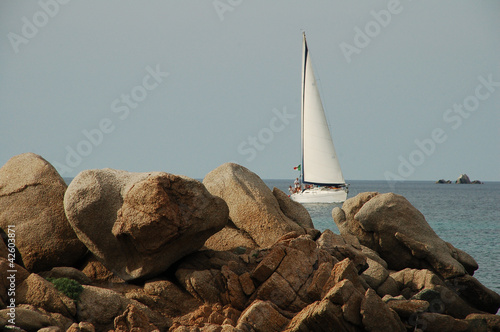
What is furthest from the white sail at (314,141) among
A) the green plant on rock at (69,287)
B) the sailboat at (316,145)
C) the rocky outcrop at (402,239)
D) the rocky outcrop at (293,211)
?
the green plant on rock at (69,287)

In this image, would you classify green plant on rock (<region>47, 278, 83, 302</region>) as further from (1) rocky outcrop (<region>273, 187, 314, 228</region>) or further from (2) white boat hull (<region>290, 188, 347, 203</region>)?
(2) white boat hull (<region>290, 188, 347, 203</region>)

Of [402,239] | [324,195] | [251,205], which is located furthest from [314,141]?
[251,205]

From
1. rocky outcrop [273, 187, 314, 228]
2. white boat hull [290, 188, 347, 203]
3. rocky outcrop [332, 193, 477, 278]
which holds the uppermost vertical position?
rocky outcrop [273, 187, 314, 228]

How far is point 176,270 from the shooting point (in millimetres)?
16516

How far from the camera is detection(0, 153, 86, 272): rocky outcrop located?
17.0 meters

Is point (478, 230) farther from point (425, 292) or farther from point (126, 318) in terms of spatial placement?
point (126, 318)

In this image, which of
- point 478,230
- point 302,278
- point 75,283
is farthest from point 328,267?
point 478,230

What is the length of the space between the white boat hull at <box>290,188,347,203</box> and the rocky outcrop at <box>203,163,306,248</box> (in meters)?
56.1

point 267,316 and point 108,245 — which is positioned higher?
point 108,245

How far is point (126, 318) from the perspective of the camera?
13.7m

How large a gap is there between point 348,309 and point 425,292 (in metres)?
5.19

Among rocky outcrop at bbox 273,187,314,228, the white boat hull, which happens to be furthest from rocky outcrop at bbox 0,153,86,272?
the white boat hull

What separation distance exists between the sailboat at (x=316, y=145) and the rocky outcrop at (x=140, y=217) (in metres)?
48.3

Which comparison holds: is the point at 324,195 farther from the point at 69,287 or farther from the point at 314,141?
the point at 69,287
